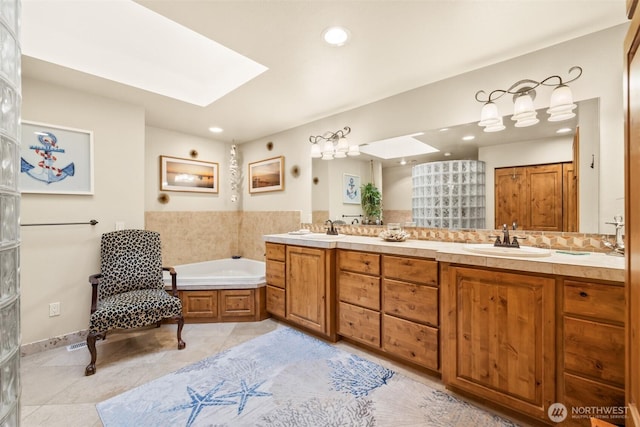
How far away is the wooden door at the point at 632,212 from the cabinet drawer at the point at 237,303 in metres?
2.83

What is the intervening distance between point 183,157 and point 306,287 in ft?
8.79

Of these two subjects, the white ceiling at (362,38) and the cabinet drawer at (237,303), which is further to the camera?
the cabinet drawer at (237,303)

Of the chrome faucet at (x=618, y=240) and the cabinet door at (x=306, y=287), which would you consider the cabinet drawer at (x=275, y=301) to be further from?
the chrome faucet at (x=618, y=240)

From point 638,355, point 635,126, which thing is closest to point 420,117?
point 635,126

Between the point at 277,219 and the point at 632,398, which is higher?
the point at 277,219

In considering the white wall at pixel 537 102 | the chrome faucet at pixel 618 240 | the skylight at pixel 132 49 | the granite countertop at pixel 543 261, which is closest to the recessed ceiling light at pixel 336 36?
the skylight at pixel 132 49

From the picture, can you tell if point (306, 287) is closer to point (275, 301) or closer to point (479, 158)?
point (275, 301)

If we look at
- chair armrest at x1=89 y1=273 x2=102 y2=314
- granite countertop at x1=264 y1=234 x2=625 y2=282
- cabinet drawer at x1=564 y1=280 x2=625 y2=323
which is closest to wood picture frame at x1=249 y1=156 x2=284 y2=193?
granite countertop at x1=264 y1=234 x2=625 y2=282

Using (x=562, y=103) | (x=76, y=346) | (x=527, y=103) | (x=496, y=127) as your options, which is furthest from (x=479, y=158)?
(x=76, y=346)

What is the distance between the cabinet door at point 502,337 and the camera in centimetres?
150

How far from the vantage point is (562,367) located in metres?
1.45

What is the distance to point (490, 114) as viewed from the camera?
2.13m

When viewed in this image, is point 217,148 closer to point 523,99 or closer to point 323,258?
point 323,258

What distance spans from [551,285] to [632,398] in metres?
0.67
